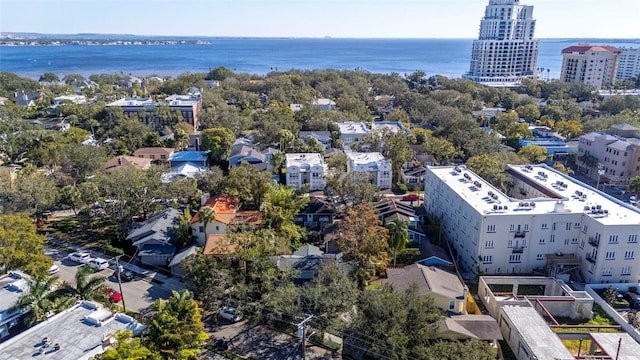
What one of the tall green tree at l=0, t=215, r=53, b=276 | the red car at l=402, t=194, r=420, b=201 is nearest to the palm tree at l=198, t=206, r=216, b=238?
the tall green tree at l=0, t=215, r=53, b=276

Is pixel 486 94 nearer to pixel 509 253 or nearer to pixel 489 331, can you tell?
pixel 509 253

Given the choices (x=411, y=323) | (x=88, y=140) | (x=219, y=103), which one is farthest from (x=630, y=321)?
(x=219, y=103)

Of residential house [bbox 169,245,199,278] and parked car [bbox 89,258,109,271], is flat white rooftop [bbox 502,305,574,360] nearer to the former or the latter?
residential house [bbox 169,245,199,278]

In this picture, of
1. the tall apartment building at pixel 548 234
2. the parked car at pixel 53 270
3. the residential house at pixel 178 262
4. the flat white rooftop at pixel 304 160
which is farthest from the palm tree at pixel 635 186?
the parked car at pixel 53 270

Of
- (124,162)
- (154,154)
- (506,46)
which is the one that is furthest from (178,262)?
(506,46)

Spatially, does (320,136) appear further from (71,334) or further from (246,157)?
(71,334)

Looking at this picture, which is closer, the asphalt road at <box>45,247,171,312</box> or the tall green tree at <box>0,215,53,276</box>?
the tall green tree at <box>0,215,53,276</box>

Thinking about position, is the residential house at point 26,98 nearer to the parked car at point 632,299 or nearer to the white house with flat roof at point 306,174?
the white house with flat roof at point 306,174
